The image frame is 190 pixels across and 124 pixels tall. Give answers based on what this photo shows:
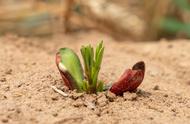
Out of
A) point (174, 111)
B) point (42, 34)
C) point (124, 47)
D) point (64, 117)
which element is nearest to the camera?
point (64, 117)

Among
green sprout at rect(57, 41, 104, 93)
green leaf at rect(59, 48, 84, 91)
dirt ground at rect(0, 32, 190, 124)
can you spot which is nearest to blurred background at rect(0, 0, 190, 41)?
dirt ground at rect(0, 32, 190, 124)

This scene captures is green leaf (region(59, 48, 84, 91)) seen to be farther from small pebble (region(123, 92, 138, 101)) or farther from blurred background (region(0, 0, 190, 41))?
blurred background (region(0, 0, 190, 41))

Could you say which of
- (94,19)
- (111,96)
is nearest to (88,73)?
(111,96)

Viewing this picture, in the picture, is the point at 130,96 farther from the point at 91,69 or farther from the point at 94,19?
the point at 94,19

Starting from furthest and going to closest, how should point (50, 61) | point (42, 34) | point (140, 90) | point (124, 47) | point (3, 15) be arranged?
point (3, 15) → point (42, 34) → point (124, 47) → point (50, 61) → point (140, 90)

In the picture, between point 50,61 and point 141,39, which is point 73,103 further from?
point 141,39

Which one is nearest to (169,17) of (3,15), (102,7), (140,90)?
(102,7)

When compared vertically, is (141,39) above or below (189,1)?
below

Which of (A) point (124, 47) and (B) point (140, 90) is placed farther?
(A) point (124, 47)
